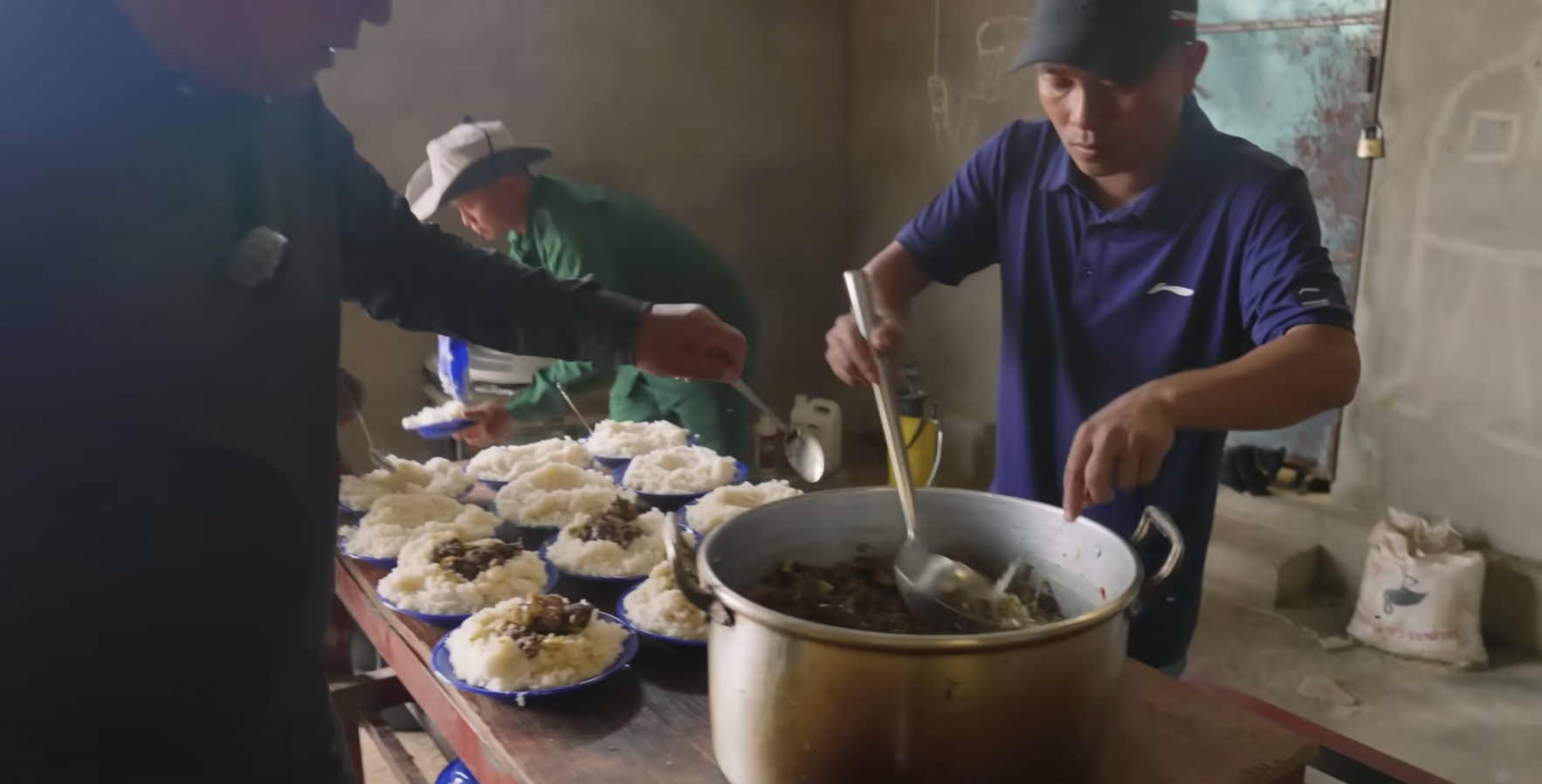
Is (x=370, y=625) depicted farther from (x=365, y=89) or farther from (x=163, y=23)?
(x=365, y=89)

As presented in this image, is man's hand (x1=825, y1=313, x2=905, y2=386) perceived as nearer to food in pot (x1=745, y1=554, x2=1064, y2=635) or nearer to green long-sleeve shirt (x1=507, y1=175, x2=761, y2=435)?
food in pot (x1=745, y1=554, x2=1064, y2=635)

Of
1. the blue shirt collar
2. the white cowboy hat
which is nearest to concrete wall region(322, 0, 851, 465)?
the white cowboy hat

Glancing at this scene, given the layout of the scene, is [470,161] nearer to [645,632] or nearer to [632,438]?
[632,438]

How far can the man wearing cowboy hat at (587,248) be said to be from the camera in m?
3.43

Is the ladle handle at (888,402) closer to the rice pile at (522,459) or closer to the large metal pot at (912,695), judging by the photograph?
the large metal pot at (912,695)

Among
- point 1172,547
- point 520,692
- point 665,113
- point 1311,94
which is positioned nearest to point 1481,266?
point 1311,94

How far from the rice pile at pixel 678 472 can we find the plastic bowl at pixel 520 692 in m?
0.71

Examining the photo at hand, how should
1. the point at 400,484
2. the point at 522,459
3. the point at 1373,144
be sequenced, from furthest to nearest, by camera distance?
the point at 1373,144, the point at 522,459, the point at 400,484

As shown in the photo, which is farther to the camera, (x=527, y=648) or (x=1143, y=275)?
(x=1143, y=275)

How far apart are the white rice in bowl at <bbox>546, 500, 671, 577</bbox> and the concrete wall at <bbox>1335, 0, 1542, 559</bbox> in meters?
3.09

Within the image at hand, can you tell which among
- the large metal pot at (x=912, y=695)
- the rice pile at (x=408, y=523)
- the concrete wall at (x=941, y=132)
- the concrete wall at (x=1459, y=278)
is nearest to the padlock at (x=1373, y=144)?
the concrete wall at (x=1459, y=278)

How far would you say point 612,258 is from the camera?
3.56m

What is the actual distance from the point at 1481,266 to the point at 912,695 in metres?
3.52

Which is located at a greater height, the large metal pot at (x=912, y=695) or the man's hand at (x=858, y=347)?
the man's hand at (x=858, y=347)
